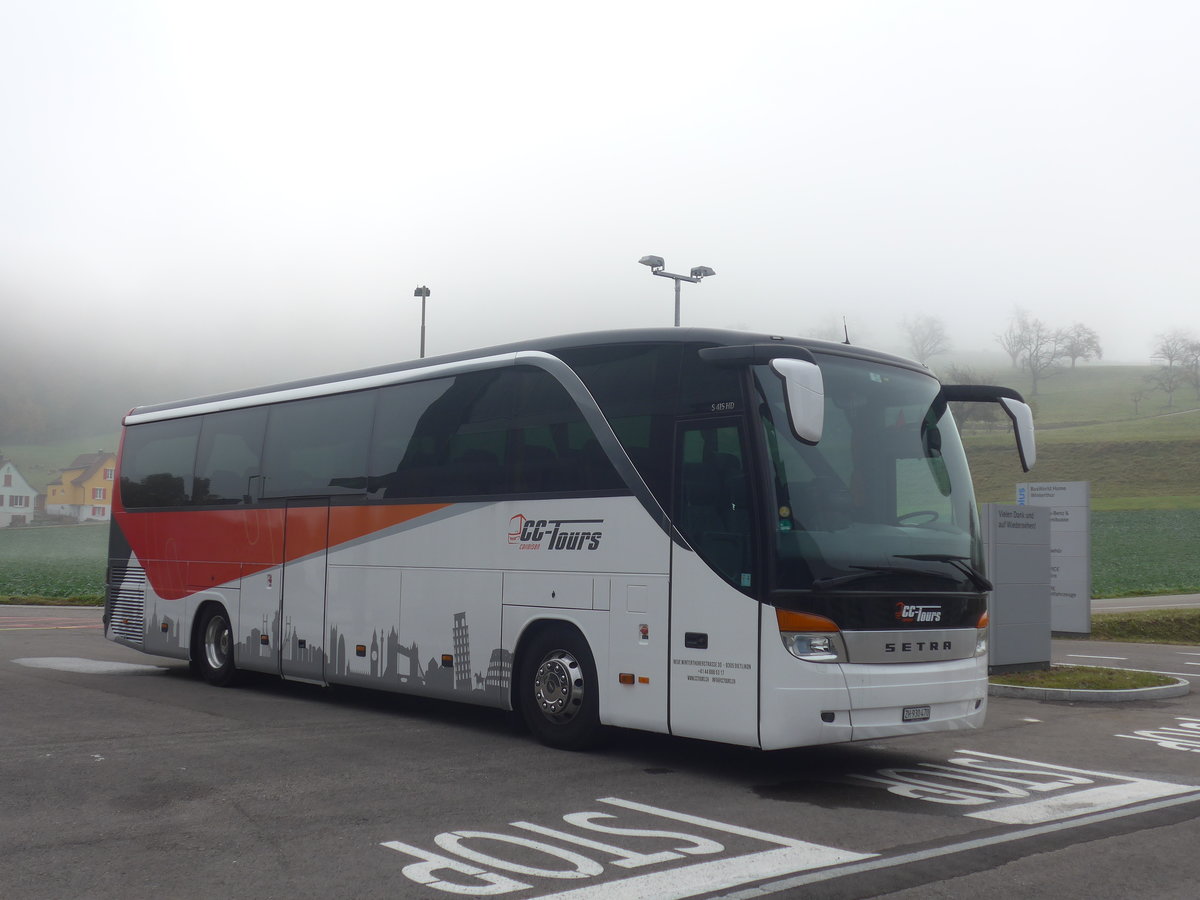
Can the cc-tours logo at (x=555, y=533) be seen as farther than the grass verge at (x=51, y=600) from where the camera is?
No

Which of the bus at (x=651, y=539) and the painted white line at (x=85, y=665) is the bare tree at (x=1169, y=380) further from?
the bus at (x=651, y=539)

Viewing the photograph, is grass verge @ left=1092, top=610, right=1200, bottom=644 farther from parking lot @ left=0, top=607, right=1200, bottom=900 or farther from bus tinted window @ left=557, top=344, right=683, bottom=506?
bus tinted window @ left=557, top=344, right=683, bottom=506

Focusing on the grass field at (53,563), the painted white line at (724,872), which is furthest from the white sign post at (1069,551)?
the grass field at (53,563)

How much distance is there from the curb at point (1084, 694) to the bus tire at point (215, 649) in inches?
356

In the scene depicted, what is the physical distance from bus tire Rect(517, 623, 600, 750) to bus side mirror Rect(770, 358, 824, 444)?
2981mm

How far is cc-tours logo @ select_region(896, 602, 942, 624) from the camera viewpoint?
8500 millimetres

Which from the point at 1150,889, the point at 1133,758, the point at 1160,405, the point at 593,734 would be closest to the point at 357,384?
the point at 593,734

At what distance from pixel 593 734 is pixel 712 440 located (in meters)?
2.58

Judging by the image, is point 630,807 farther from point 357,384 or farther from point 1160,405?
point 1160,405

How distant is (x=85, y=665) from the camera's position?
1670cm

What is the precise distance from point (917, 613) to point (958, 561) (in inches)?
24.3

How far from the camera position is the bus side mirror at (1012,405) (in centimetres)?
989

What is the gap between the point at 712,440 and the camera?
8742 mm

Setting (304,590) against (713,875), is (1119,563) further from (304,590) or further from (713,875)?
(713,875)
